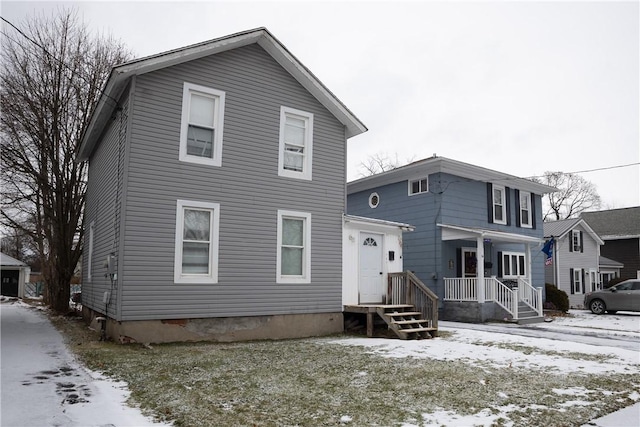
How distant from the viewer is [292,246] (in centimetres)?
1182

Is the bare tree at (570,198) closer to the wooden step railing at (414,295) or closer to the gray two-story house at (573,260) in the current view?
the gray two-story house at (573,260)

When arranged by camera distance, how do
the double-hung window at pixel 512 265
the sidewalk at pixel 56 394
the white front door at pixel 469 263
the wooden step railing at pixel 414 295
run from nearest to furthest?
the sidewalk at pixel 56 394 < the wooden step railing at pixel 414 295 < the white front door at pixel 469 263 < the double-hung window at pixel 512 265

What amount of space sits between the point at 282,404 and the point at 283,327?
596 cm

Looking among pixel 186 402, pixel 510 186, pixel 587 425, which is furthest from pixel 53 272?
pixel 587 425

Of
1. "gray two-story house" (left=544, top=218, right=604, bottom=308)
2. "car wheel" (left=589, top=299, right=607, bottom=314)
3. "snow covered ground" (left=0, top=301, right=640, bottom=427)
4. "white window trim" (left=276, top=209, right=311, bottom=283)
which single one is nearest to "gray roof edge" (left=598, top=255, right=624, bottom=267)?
"gray two-story house" (left=544, top=218, right=604, bottom=308)

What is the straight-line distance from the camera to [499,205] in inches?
785

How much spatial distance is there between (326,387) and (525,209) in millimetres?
17416

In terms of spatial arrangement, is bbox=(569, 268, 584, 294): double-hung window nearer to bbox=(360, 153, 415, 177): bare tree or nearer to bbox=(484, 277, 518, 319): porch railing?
bbox=(484, 277, 518, 319): porch railing

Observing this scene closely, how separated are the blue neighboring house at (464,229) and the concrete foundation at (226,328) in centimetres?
634

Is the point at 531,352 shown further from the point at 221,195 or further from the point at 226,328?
the point at 221,195

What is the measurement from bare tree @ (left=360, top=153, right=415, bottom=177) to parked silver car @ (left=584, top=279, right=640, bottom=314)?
23.8m

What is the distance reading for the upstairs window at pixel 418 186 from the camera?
59.3 ft

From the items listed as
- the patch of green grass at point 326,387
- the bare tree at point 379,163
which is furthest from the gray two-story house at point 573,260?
the patch of green grass at point 326,387

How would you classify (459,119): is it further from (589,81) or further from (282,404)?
(282,404)
